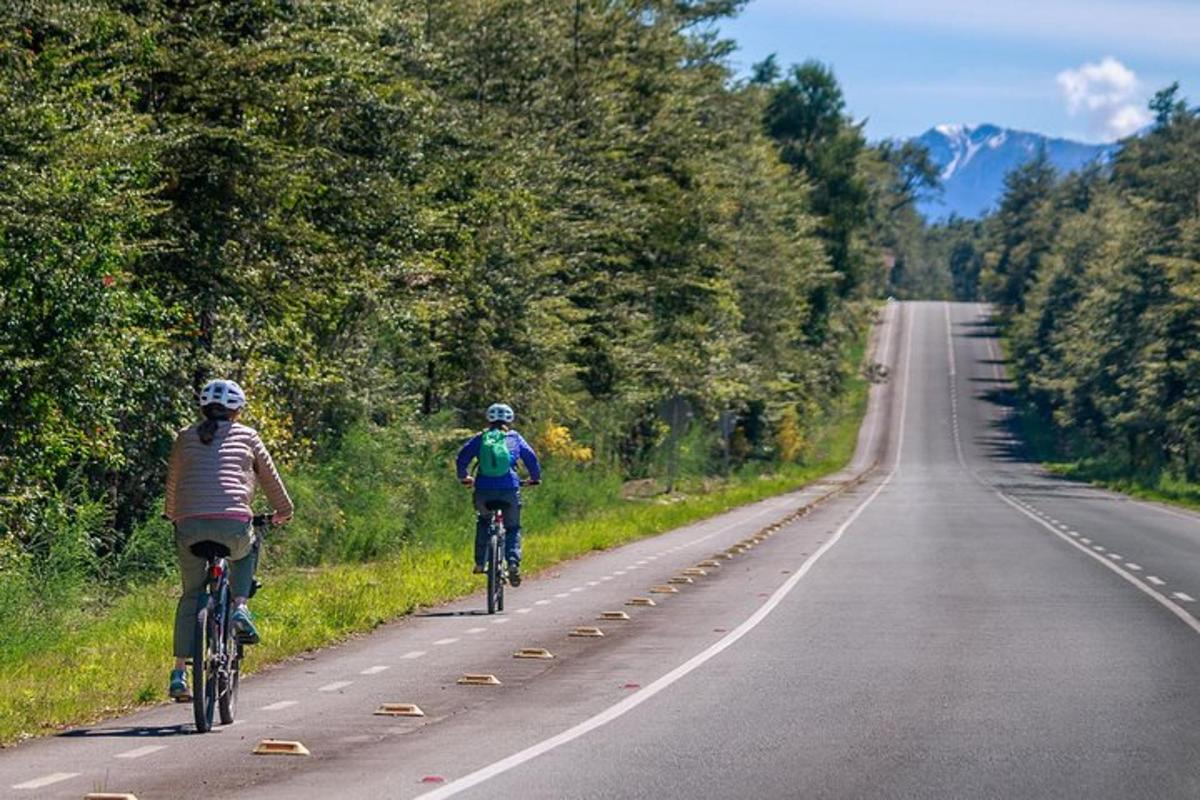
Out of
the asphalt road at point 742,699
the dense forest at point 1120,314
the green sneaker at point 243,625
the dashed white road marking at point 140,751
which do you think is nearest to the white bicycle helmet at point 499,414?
the asphalt road at point 742,699

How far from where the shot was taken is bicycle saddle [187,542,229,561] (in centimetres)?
1124

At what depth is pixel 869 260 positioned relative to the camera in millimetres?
117688

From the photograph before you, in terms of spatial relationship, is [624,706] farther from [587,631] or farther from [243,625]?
[587,631]

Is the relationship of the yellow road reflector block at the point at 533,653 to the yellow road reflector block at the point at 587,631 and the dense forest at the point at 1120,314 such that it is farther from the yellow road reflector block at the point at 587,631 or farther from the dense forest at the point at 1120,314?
the dense forest at the point at 1120,314

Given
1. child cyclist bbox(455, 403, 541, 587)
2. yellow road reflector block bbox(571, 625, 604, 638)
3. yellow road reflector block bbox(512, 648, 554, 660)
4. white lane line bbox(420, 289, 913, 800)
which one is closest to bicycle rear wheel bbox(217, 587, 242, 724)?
white lane line bbox(420, 289, 913, 800)

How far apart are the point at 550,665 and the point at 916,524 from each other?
2591 cm

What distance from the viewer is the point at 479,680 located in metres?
13.5

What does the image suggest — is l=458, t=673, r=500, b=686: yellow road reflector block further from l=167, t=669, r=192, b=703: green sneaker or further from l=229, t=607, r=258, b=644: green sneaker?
l=167, t=669, r=192, b=703: green sneaker

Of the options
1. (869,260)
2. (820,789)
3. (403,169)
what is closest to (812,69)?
(869,260)

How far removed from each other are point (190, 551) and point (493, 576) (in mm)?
A: 7815

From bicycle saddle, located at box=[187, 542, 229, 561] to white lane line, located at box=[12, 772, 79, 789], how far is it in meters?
2.08

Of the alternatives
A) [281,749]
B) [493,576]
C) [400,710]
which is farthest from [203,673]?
[493,576]

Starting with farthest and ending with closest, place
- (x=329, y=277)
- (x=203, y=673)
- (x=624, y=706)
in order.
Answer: (x=329, y=277), (x=624, y=706), (x=203, y=673)

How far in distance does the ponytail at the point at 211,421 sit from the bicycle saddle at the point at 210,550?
1.92ft
